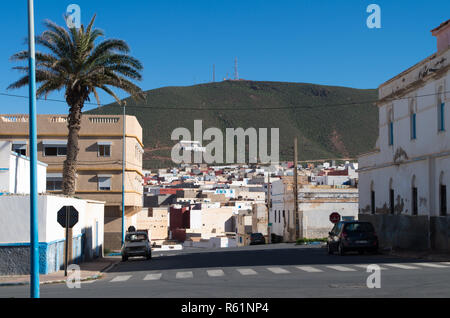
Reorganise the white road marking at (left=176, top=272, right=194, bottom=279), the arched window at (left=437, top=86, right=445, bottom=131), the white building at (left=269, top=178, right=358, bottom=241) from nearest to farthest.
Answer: the white road marking at (left=176, top=272, right=194, bottom=279) → the arched window at (left=437, top=86, right=445, bottom=131) → the white building at (left=269, top=178, right=358, bottom=241)

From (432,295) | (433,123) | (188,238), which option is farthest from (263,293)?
(188,238)

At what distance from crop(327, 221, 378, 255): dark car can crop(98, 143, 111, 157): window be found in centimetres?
2906

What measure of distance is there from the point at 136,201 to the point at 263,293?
45.7m

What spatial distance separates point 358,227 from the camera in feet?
109

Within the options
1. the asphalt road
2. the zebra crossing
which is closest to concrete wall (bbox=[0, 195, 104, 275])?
the asphalt road

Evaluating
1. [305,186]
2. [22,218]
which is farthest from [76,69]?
[305,186]

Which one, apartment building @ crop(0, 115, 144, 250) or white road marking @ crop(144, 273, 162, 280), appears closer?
white road marking @ crop(144, 273, 162, 280)

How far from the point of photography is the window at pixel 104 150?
57.8 m

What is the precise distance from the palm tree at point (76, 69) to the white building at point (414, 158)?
1543 centimetres

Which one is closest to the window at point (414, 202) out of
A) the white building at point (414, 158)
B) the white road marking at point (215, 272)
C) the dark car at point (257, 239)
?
the white building at point (414, 158)

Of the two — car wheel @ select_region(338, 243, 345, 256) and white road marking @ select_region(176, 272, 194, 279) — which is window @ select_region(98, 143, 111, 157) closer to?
car wheel @ select_region(338, 243, 345, 256)

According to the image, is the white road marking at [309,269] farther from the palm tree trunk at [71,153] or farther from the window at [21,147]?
Answer: the window at [21,147]

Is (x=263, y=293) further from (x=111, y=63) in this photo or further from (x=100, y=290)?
(x=111, y=63)

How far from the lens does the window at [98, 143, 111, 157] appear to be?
57812 mm
